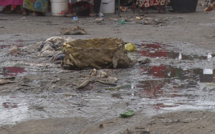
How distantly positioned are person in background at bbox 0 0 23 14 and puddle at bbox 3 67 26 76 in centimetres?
829

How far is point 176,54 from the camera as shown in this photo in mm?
6883

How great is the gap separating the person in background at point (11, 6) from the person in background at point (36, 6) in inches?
13.2

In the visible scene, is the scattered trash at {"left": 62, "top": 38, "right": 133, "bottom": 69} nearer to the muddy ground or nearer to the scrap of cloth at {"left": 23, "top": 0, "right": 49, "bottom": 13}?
the muddy ground

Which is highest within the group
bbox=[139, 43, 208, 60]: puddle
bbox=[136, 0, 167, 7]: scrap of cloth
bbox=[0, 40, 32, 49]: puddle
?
bbox=[136, 0, 167, 7]: scrap of cloth

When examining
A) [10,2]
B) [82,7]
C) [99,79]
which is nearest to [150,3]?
[82,7]

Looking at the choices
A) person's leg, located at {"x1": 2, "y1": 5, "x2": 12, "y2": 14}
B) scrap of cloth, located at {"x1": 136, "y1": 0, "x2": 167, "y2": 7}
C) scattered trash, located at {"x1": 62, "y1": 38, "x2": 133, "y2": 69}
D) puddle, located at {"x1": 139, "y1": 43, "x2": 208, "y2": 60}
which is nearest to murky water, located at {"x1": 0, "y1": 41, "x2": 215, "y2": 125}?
scattered trash, located at {"x1": 62, "y1": 38, "x2": 133, "y2": 69}

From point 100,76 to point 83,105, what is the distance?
1.08 meters

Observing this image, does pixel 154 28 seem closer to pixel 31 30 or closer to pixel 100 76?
pixel 31 30

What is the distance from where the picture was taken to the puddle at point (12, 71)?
5425 mm

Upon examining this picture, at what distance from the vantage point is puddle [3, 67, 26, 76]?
543cm

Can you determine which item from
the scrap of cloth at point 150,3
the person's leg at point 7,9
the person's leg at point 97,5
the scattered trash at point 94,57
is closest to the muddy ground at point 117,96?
the scattered trash at point 94,57

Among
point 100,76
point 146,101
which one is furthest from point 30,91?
point 146,101

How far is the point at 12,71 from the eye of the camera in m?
5.59

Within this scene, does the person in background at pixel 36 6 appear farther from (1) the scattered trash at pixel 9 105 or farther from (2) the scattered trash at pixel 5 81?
(1) the scattered trash at pixel 9 105
